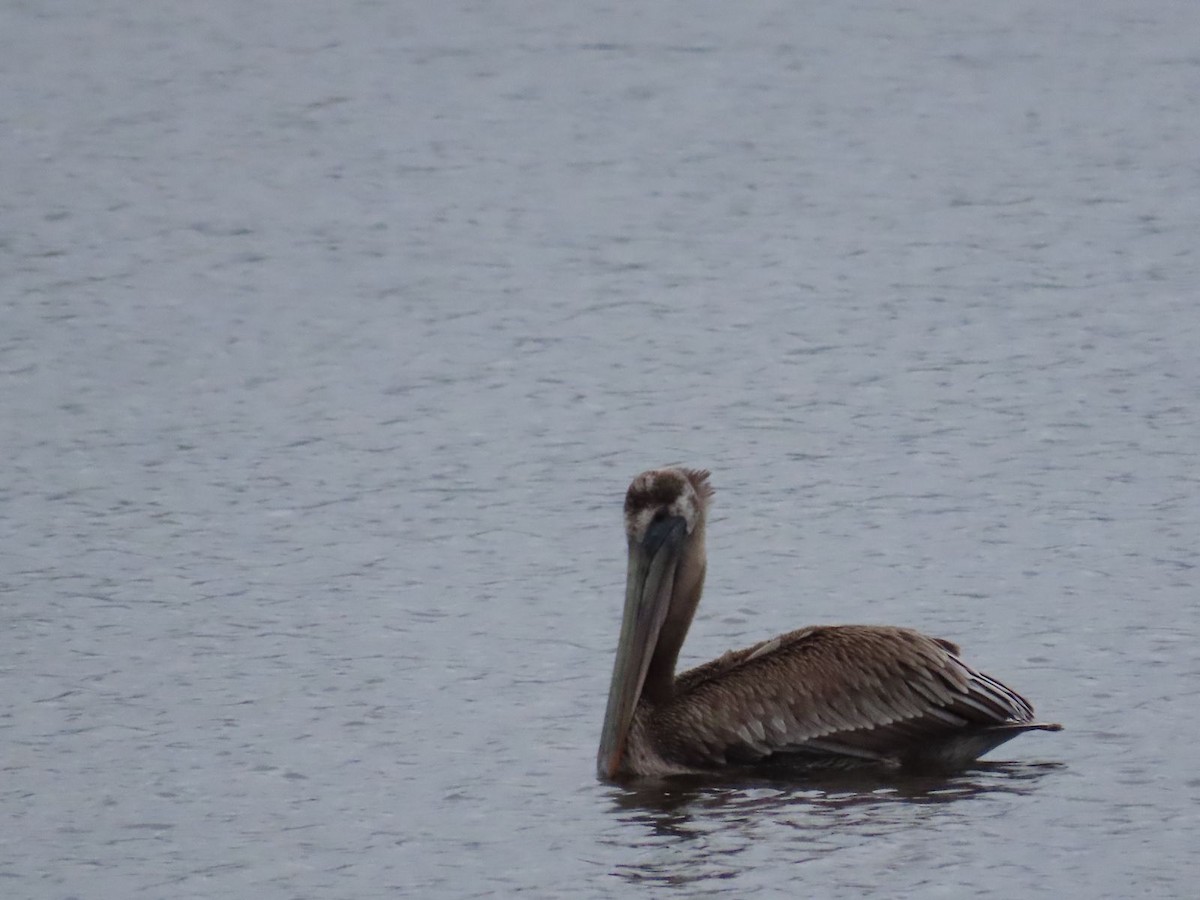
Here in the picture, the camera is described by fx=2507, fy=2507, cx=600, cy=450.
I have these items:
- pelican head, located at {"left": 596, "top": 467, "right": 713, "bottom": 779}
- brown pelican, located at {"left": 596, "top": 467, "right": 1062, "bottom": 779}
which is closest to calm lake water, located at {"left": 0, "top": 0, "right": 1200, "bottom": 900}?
brown pelican, located at {"left": 596, "top": 467, "right": 1062, "bottom": 779}

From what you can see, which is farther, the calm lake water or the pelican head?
the pelican head

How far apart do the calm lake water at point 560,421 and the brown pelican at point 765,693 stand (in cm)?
15

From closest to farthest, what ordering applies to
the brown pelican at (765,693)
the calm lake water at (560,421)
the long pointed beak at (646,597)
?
1. the calm lake water at (560,421)
2. the brown pelican at (765,693)
3. the long pointed beak at (646,597)

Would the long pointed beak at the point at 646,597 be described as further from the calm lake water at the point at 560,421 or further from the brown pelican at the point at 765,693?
the calm lake water at the point at 560,421

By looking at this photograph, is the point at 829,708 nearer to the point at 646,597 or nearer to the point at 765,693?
the point at 765,693

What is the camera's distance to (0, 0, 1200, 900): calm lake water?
18.8ft

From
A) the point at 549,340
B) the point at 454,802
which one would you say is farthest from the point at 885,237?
the point at 454,802

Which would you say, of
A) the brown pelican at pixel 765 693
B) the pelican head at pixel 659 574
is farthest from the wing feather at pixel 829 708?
the pelican head at pixel 659 574

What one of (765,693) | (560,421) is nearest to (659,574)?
(765,693)

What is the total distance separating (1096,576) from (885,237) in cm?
445

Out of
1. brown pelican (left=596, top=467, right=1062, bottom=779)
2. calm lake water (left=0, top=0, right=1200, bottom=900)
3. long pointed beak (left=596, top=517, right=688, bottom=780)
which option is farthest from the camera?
long pointed beak (left=596, top=517, right=688, bottom=780)

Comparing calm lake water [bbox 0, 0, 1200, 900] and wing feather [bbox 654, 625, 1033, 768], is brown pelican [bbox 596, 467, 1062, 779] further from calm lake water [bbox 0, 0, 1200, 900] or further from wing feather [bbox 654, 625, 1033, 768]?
calm lake water [bbox 0, 0, 1200, 900]

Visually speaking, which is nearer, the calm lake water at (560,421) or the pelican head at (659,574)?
the calm lake water at (560,421)

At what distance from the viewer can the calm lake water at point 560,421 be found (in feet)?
18.8
